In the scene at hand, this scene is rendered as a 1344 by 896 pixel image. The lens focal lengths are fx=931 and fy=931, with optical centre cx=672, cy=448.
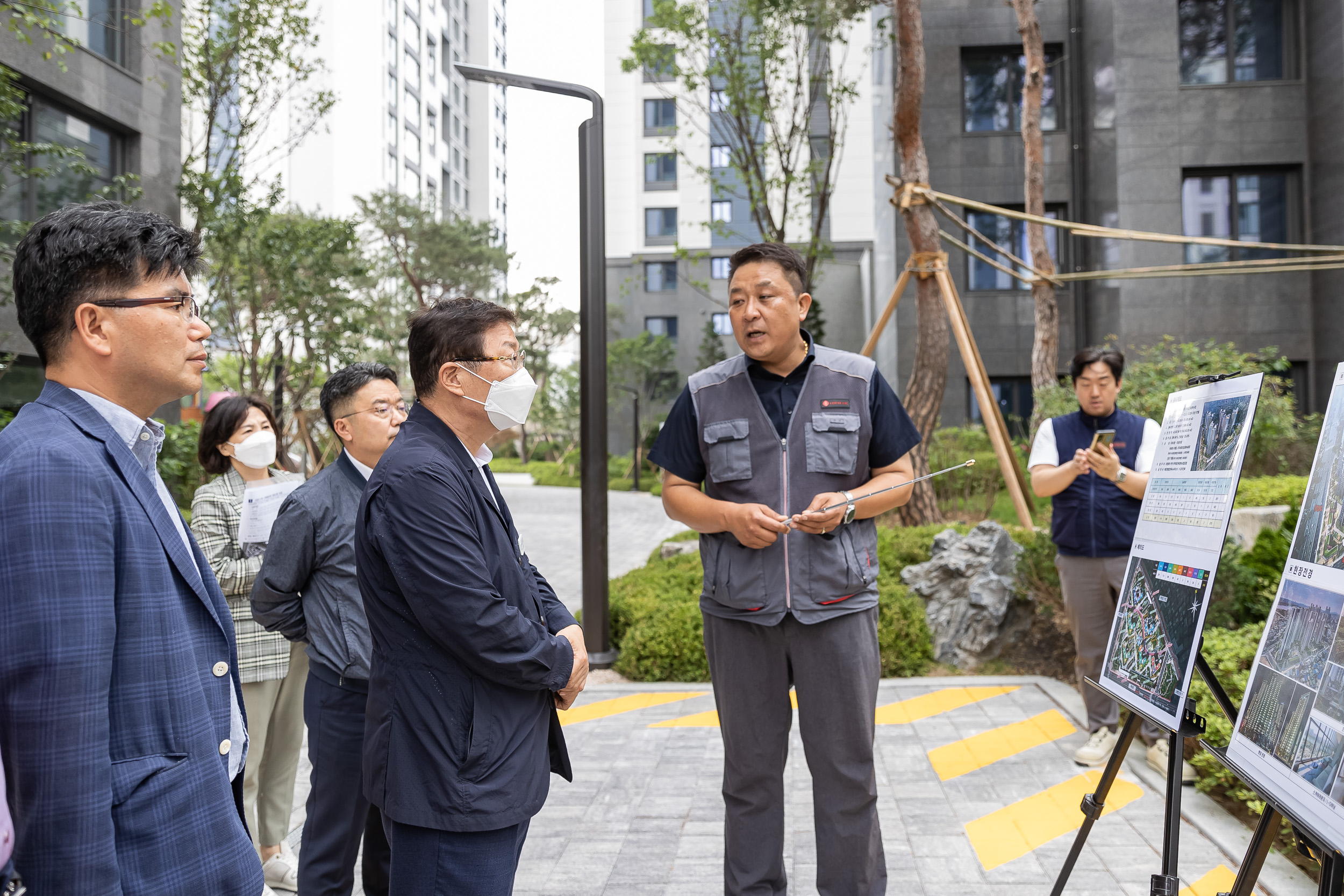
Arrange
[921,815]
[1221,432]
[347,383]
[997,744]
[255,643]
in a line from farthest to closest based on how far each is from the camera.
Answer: [997,744], [921,815], [255,643], [347,383], [1221,432]

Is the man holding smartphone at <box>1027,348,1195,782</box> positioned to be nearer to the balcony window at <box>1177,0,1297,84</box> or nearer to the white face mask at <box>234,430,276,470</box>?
the white face mask at <box>234,430,276,470</box>

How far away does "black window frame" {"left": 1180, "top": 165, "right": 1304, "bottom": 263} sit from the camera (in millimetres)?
17047

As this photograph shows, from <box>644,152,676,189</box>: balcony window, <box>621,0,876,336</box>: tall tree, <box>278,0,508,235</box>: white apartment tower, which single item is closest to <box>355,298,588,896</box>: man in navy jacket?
<box>621,0,876,336</box>: tall tree

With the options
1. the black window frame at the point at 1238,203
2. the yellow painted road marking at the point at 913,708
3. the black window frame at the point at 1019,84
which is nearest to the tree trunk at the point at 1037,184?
the black window frame at the point at 1238,203

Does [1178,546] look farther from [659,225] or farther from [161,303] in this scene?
[659,225]

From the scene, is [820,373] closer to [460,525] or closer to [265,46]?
[460,525]

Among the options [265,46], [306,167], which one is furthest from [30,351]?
[306,167]

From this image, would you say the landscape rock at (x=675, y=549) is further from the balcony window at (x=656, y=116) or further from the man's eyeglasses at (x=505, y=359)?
the balcony window at (x=656, y=116)

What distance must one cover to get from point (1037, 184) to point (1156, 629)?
11.5 m

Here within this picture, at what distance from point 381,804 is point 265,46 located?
13089 mm

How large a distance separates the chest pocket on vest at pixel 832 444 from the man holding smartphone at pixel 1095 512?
6.44 ft

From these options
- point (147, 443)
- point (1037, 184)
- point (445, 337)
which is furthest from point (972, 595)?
point (1037, 184)

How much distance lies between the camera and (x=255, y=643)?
3.54 m

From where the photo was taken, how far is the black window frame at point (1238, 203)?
17047mm
